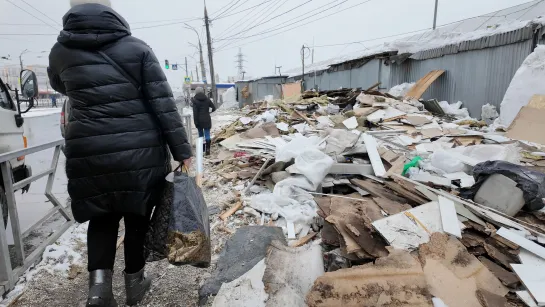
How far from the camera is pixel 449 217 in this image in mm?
2473

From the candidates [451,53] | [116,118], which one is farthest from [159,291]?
[451,53]

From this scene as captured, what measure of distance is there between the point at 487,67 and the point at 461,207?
7.86m

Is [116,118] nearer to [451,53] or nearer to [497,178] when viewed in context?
[497,178]

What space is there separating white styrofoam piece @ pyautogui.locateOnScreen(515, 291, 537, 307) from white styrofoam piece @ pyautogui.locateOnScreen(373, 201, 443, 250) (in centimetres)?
56

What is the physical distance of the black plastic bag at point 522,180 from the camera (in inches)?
103

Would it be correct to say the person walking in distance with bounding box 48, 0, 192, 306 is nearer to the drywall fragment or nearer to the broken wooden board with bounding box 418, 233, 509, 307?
the drywall fragment

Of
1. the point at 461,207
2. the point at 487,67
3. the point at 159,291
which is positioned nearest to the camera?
the point at 159,291

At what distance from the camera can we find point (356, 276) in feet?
5.88

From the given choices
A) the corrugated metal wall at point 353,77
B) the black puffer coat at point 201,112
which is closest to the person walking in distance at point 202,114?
the black puffer coat at point 201,112

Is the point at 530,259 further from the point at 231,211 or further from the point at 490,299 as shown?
the point at 231,211

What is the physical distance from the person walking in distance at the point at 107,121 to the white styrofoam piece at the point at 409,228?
1577 millimetres

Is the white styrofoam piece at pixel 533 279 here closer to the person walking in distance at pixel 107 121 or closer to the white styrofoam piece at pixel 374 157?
the white styrofoam piece at pixel 374 157

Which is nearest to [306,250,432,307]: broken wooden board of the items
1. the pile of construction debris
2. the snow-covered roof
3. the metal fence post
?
the pile of construction debris

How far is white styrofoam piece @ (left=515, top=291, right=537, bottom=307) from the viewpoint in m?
1.76
